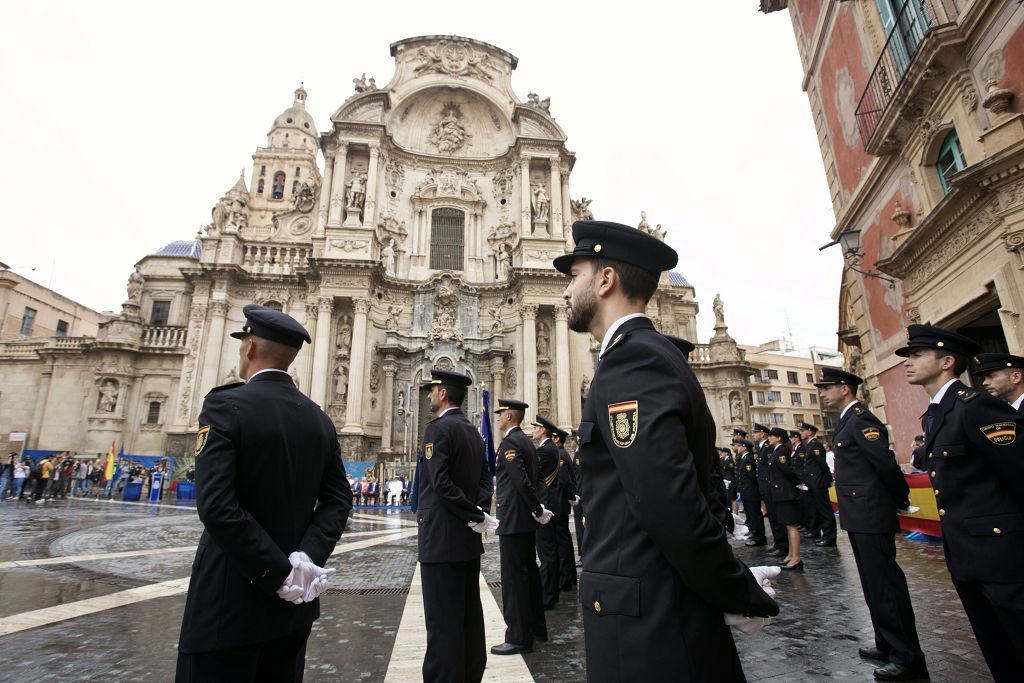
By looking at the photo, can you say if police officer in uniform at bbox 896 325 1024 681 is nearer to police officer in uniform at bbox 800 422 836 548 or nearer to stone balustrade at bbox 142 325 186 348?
police officer in uniform at bbox 800 422 836 548

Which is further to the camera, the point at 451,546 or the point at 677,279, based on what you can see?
the point at 677,279

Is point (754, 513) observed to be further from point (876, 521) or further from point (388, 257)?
point (388, 257)

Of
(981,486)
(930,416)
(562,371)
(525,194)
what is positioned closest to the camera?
(981,486)

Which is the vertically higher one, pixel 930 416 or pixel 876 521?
pixel 930 416

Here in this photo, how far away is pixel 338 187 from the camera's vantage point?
26016 millimetres

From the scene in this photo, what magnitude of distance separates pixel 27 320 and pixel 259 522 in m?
46.2

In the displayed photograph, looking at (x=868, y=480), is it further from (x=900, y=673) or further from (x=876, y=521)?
(x=900, y=673)

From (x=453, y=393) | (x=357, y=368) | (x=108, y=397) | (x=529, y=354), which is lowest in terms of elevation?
(x=453, y=393)

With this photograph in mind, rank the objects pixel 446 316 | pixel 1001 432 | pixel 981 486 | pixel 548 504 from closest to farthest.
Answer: pixel 1001 432
pixel 981 486
pixel 548 504
pixel 446 316

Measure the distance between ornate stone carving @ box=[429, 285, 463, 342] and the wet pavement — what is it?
16.1 metres

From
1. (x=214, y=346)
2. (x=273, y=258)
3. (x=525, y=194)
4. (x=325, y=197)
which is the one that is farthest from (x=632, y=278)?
(x=273, y=258)

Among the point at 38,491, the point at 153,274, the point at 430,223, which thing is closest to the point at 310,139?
the point at 153,274

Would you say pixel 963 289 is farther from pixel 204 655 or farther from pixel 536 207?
pixel 536 207

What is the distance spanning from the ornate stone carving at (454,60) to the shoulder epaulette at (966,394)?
30583 mm
